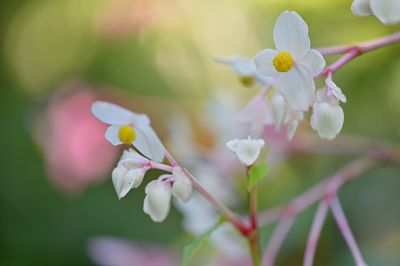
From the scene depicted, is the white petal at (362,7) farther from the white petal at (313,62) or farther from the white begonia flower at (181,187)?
the white begonia flower at (181,187)

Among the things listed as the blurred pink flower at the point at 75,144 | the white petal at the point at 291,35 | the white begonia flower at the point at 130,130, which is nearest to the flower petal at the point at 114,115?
the white begonia flower at the point at 130,130

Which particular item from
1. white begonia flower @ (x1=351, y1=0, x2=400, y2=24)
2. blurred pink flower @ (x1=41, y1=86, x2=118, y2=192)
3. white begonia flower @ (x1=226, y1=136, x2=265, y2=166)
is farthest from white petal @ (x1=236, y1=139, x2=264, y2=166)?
blurred pink flower @ (x1=41, y1=86, x2=118, y2=192)

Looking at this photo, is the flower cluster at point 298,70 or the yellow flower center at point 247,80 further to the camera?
the yellow flower center at point 247,80

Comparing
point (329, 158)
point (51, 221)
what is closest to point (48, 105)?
point (51, 221)

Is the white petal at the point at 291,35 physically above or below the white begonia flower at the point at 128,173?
above

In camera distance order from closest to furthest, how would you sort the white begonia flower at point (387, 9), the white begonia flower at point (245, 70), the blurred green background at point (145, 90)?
the white begonia flower at point (387, 9) < the white begonia flower at point (245, 70) < the blurred green background at point (145, 90)

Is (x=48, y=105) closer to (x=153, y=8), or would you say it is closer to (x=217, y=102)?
(x=153, y=8)
